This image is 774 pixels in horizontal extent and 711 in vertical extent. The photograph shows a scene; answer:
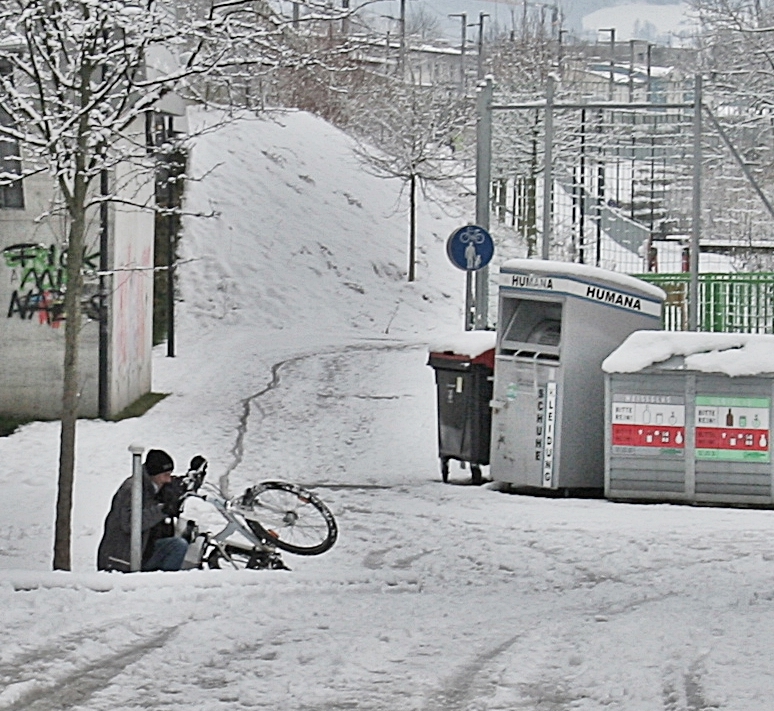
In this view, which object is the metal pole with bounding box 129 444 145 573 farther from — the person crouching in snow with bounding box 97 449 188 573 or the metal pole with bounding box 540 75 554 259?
the metal pole with bounding box 540 75 554 259

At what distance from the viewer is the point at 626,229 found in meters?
23.4

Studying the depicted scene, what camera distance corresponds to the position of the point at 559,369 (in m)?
12.6

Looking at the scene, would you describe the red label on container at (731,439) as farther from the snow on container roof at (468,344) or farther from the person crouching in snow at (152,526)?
the person crouching in snow at (152,526)

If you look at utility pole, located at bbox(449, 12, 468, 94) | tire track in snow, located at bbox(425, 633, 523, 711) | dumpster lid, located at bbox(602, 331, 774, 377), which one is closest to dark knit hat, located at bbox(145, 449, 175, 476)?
tire track in snow, located at bbox(425, 633, 523, 711)

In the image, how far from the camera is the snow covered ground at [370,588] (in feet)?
19.8

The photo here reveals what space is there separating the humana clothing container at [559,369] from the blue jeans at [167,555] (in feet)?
14.6

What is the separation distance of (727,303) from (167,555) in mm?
13449

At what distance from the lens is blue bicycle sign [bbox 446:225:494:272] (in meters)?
16.5

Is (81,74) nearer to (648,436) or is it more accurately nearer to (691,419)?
(648,436)

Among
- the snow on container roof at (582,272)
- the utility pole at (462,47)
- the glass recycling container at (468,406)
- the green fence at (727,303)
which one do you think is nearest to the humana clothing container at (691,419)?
the snow on container roof at (582,272)

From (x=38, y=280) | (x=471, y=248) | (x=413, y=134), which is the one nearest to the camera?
(x=471, y=248)

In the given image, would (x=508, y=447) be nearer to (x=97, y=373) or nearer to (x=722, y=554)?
(x=722, y=554)

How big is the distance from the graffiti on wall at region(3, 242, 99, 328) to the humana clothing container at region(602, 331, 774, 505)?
263 inches

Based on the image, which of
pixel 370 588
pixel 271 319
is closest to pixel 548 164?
pixel 370 588
